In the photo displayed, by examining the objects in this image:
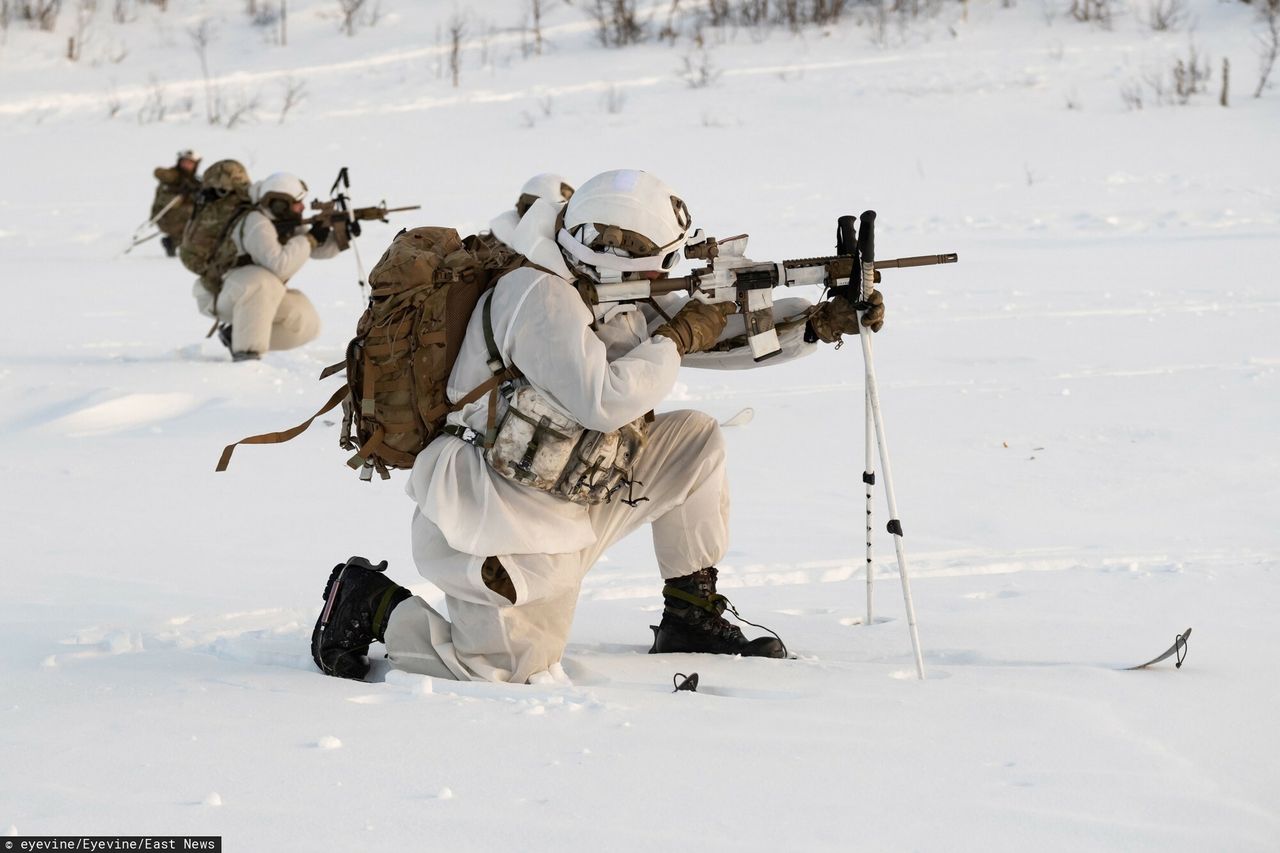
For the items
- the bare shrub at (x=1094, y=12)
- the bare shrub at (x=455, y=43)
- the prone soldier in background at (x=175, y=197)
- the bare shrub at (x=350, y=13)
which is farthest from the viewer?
the bare shrub at (x=350, y=13)

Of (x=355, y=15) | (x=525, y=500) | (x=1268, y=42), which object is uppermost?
(x=355, y=15)

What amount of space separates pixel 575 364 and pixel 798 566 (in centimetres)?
A: 186

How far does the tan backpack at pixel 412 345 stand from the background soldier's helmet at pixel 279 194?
5.28 meters

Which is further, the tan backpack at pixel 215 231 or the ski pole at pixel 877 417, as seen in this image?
the tan backpack at pixel 215 231

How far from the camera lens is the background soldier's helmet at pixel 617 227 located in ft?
11.4

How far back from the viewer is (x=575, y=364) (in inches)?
Answer: 130

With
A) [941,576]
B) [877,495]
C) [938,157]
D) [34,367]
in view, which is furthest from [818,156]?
[941,576]

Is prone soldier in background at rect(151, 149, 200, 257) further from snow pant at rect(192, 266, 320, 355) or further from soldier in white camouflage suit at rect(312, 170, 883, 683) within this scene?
soldier in white camouflage suit at rect(312, 170, 883, 683)

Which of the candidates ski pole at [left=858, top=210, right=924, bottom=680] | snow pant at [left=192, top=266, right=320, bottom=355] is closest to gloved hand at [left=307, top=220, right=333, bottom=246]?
snow pant at [left=192, top=266, right=320, bottom=355]

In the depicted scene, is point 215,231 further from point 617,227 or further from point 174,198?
point 617,227

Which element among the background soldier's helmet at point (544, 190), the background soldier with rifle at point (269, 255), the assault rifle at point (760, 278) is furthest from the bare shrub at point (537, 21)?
the assault rifle at point (760, 278)

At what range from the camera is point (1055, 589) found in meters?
4.52

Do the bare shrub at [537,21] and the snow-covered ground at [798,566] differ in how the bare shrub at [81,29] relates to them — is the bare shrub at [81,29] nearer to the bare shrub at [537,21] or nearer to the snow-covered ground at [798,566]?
the bare shrub at [537,21]

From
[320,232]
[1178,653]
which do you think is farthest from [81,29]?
[1178,653]
